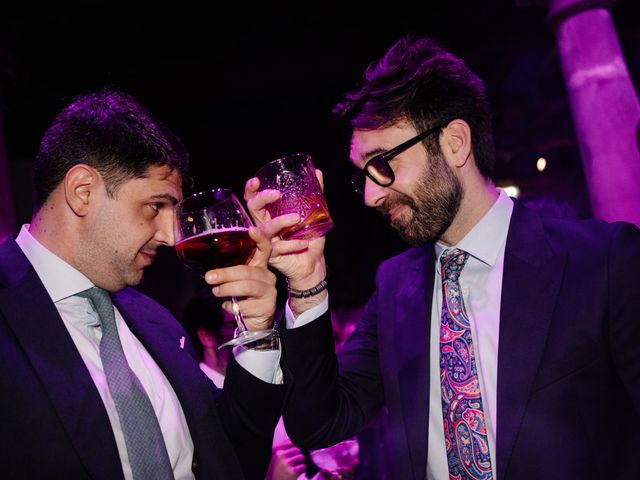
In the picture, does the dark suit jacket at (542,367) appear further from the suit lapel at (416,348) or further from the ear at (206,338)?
the ear at (206,338)

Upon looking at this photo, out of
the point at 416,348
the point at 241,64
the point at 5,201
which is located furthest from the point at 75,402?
the point at 241,64

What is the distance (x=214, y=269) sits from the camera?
4.96 feet

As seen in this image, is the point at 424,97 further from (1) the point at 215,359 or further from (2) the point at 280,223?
(1) the point at 215,359

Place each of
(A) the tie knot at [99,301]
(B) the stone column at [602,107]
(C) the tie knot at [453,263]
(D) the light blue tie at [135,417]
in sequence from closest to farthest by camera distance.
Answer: (D) the light blue tie at [135,417] → (A) the tie knot at [99,301] → (C) the tie knot at [453,263] → (B) the stone column at [602,107]

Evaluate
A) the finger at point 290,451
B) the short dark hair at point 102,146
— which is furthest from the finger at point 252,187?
the finger at point 290,451

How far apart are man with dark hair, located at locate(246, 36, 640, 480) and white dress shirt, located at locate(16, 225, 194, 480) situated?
37 centimetres

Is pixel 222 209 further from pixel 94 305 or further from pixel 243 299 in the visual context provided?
pixel 94 305

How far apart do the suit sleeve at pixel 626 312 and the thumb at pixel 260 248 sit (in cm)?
104

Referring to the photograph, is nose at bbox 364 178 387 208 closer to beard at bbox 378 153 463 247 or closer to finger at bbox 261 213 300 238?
beard at bbox 378 153 463 247

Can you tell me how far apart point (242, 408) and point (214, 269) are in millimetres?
490

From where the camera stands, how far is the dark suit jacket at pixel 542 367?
145cm

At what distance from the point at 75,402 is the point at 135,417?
0.59ft

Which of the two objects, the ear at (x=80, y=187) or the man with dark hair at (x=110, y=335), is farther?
the ear at (x=80, y=187)

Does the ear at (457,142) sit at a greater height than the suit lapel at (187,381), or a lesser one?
greater
